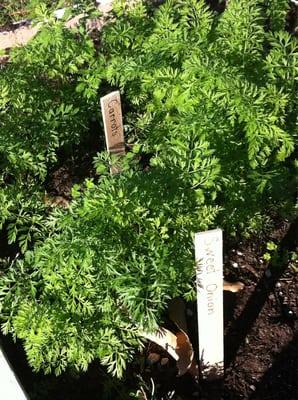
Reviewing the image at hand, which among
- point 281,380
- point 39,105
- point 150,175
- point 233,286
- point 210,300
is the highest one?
point 39,105

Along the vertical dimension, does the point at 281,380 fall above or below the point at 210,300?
below

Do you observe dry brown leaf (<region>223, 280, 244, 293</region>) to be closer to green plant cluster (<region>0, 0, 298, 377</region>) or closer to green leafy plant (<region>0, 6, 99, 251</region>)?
green plant cluster (<region>0, 0, 298, 377</region>)

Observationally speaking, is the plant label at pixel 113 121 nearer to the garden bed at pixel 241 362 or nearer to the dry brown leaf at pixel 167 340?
the garden bed at pixel 241 362

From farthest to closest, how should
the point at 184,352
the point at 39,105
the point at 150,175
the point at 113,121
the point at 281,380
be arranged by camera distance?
the point at 39,105
the point at 113,121
the point at 281,380
the point at 184,352
the point at 150,175

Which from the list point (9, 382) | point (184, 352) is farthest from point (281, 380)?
point (9, 382)

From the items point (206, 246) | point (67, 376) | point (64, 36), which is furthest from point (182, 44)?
point (67, 376)

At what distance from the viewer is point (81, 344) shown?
3.49 m

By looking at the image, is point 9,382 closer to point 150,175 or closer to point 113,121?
point 150,175

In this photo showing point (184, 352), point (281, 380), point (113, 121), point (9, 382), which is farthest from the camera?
point (113, 121)

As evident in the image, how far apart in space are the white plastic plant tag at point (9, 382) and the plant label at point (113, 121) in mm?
1929

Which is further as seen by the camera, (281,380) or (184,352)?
(281,380)

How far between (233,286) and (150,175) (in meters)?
1.25

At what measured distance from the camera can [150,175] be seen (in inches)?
149

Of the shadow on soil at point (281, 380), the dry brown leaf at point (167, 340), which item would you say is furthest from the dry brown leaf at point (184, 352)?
the shadow on soil at point (281, 380)
